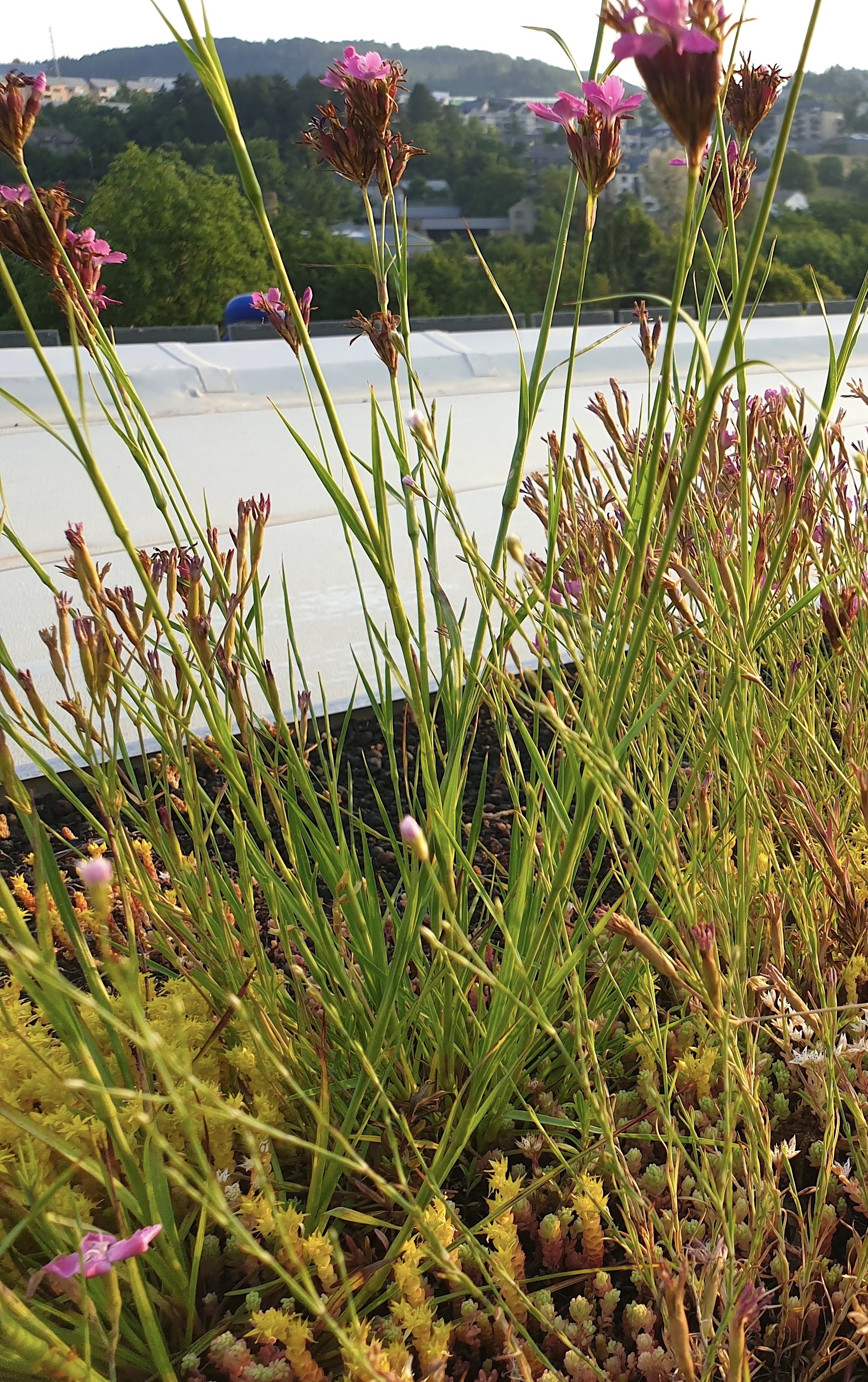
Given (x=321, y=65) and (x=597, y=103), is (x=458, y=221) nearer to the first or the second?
(x=321, y=65)

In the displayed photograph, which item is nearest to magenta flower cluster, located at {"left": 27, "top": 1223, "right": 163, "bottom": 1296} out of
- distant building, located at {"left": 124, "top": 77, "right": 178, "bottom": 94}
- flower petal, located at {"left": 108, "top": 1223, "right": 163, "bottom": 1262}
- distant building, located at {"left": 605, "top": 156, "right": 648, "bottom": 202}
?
flower petal, located at {"left": 108, "top": 1223, "right": 163, "bottom": 1262}

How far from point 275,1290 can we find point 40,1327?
0.35 metres

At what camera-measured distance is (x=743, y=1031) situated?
3.17ft

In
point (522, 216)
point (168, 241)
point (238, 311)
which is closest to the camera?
point (238, 311)

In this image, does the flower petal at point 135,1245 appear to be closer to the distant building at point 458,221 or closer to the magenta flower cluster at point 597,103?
the magenta flower cluster at point 597,103

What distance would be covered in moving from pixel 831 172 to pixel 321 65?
2382 cm

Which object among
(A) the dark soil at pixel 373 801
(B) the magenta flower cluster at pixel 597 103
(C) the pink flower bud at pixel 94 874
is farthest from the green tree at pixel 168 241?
(C) the pink flower bud at pixel 94 874

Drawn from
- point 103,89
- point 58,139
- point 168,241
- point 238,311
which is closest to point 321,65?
point 103,89

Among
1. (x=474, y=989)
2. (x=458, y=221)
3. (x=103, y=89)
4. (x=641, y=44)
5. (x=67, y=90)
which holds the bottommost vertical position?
(x=474, y=989)

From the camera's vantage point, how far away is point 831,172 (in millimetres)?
48031

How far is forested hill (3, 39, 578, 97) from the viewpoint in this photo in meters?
49.5

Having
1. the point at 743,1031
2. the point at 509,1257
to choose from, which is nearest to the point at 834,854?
the point at 743,1031

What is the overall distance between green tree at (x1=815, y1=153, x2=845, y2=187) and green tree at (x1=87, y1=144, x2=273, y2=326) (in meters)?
30.1

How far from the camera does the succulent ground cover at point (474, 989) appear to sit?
2.49 feet
